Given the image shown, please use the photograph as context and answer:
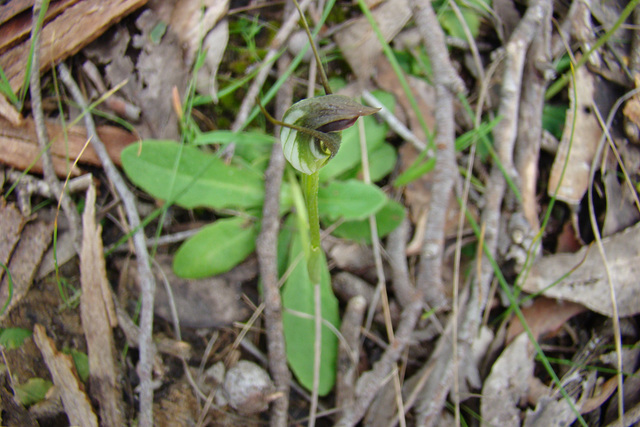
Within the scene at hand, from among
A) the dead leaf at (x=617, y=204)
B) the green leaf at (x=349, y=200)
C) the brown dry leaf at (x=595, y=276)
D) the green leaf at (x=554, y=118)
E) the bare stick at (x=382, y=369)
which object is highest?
the green leaf at (x=554, y=118)

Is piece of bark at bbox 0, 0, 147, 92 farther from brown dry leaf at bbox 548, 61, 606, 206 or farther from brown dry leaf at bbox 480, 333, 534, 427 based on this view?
brown dry leaf at bbox 480, 333, 534, 427

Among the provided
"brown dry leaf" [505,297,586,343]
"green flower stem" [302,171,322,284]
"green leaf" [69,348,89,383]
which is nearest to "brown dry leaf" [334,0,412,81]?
"green flower stem" [302,171,322,284]

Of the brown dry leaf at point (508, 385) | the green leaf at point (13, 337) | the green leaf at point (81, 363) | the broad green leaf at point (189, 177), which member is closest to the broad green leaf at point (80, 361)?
the green leaf at point (81, 363)

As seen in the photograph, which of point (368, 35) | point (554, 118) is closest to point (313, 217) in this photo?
point (368, 35)

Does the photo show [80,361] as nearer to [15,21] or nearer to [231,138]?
[231,138]

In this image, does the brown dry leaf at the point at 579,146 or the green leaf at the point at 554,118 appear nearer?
the brown dry leaf at the point at 579,146

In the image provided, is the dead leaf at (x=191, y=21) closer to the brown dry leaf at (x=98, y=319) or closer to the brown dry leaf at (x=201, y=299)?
the brown dry leaf at (x=98, y=319)
